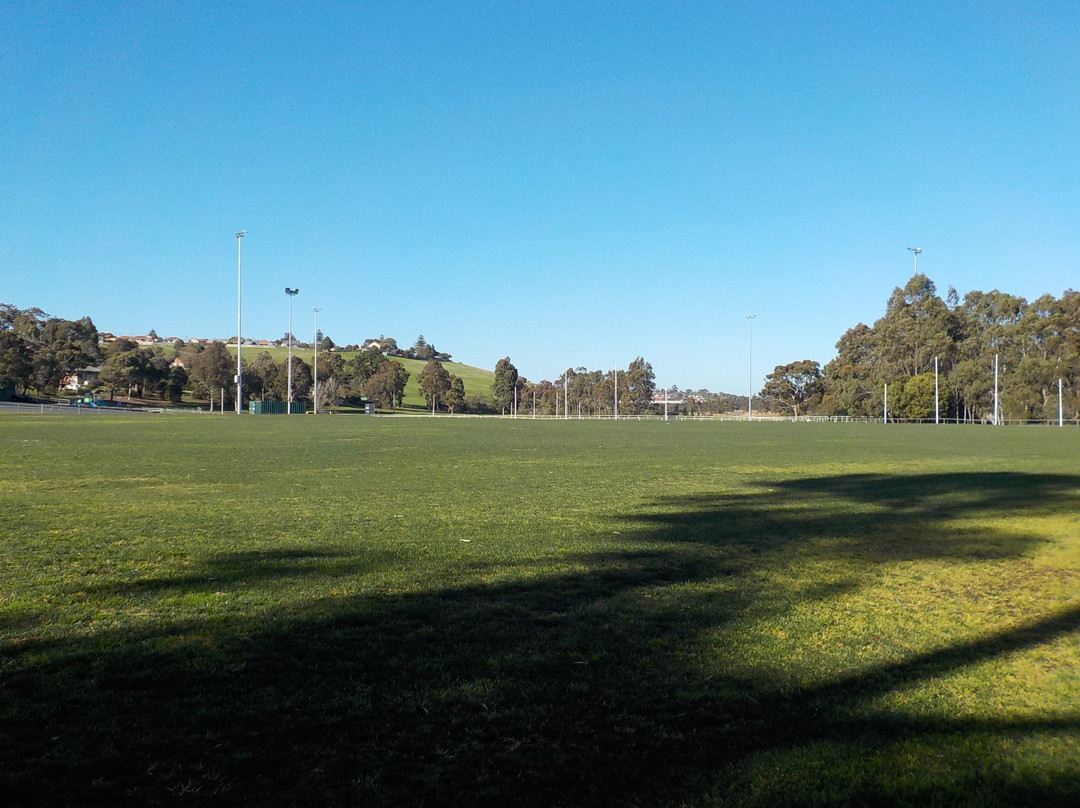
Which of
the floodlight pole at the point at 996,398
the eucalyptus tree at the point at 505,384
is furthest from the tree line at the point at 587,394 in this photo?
the floodlight pole at the point at 996,398

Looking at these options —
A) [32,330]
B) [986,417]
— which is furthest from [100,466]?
[32,330]

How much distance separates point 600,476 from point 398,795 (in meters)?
13.7

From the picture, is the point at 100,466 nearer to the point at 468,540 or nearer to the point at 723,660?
the point at 468,540

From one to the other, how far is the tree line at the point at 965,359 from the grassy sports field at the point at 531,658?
3442 inches

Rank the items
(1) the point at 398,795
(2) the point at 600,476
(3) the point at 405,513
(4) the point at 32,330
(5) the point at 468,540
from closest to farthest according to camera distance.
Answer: (1) the point at 398,795
(5) the point at 468,540
(3) the point at 405,513
(2) the point at 600,476
(4) the point at 32,330

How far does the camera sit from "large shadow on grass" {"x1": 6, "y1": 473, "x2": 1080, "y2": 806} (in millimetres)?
3043

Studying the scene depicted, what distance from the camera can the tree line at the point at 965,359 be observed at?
85500 mm

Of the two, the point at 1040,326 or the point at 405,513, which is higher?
the point at 1040,326

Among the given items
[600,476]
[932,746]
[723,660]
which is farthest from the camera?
[600,476]

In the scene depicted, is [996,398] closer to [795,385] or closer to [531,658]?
[795,385]

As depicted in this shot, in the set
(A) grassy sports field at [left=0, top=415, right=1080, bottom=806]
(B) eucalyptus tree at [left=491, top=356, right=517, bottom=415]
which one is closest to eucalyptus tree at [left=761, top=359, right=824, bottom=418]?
(B) eucalyptus tree at [left=491, top=356, right=517, bottom=415]

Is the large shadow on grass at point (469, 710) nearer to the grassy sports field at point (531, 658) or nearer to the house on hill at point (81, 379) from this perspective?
the grassy sports field at point (531, 658)

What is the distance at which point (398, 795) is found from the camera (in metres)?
2.97

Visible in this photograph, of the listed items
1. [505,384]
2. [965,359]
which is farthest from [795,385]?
[505,384]
